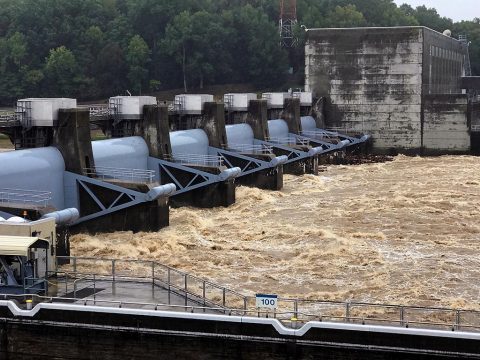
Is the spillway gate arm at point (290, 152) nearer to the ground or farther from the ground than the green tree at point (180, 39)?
nearer to the ground

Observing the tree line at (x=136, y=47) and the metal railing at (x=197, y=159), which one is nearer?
the metal railing at (x=197, y=159)

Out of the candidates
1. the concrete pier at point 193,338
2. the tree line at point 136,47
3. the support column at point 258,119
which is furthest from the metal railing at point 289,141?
the tree line at point 136,47

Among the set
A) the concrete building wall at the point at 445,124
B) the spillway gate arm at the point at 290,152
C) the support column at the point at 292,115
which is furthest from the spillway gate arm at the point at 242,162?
the concrete building wall at the point at 445,124

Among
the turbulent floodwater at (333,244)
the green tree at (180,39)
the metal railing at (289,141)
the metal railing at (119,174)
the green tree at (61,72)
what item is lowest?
the turbulent floodwater at (333,244)

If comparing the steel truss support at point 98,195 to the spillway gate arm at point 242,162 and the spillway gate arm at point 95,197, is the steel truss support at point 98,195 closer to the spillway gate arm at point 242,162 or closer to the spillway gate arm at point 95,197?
the spillway gate arm at point 95,197

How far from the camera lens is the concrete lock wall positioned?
76938mm

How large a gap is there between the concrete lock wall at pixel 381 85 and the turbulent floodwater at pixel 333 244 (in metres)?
23.1

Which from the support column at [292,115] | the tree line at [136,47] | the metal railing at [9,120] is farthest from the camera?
the tree line at [136,47]

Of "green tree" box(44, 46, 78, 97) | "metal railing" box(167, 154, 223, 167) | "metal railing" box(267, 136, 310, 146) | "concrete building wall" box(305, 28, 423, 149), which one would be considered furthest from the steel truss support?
"green tree" box(44, 46, 78, 97)

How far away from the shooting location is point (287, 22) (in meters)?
134

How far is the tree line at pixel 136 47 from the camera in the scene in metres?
118

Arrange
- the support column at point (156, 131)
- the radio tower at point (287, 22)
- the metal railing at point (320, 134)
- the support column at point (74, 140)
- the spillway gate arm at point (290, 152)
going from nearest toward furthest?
the support column at point (74, 140), the support column at point (156, 131), the spillway gate arm at point (290, 152), the metal railing at point (320, 134), the radio tower at point (287, 22)

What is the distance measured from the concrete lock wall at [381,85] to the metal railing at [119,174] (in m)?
38.0

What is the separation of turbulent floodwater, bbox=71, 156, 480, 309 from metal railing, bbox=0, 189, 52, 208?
2.29 m
